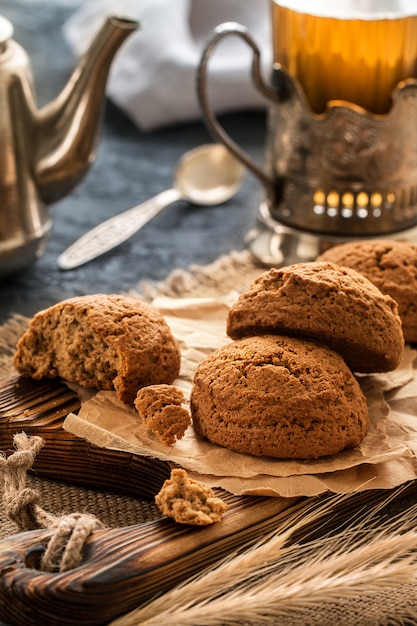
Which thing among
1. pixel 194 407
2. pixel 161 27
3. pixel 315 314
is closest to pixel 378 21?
pixel 315 314

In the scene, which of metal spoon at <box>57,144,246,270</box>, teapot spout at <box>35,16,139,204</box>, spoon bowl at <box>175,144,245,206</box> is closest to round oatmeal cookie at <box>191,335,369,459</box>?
teapot spout at <box>35,16,139,204</box>

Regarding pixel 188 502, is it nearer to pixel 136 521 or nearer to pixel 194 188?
pixel 136 521

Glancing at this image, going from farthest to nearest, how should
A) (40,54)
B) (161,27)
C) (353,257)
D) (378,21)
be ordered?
1. (40,54)
2. (161,27)
3. (378,21)
4. (353,257)

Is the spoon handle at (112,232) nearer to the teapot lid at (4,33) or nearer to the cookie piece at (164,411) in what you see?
the teapot lid at (4,33)

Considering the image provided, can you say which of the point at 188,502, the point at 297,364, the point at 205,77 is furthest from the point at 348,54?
the point at 188,502

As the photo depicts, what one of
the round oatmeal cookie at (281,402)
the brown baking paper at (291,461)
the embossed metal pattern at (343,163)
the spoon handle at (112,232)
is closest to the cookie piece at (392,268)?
the brown baking paper at (291,461)

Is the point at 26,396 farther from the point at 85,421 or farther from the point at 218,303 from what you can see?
the point at 218,303

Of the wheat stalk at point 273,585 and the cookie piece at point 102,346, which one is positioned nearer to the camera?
the wheat stalk at point 273,585

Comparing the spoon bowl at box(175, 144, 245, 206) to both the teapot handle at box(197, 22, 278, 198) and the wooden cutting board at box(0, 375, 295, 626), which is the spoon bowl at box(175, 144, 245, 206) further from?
the wooden cutting board at box(0, 375, 295, 626)
